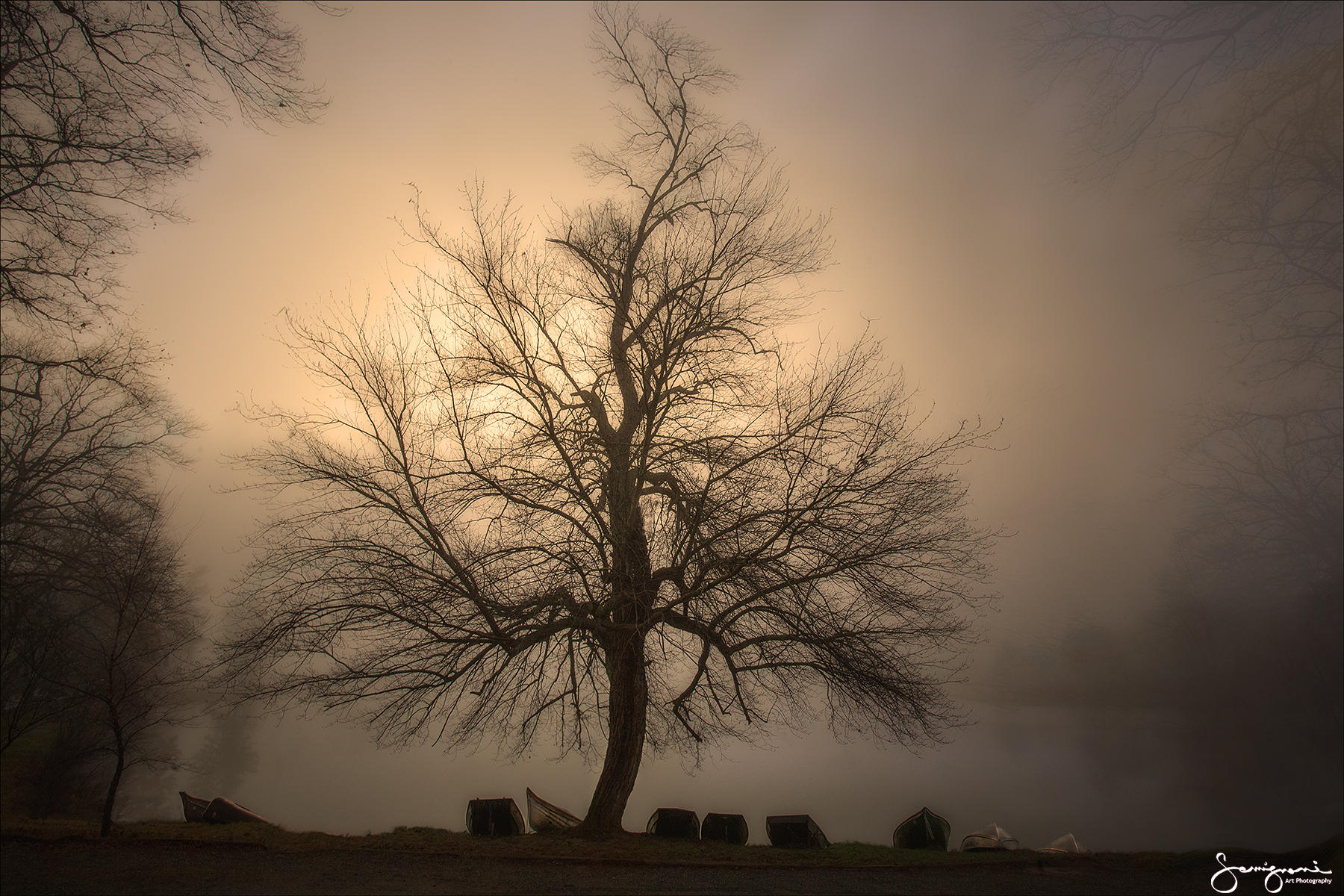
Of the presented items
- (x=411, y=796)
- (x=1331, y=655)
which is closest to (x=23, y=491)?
(x=411, y=796)

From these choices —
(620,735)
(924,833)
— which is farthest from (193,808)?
(924,833)

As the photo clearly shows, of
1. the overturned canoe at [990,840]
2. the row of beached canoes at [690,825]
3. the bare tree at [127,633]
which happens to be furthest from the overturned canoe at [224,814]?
the overturned canoe at [990,840]

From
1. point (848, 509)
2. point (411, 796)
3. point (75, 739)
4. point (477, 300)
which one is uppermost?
point (477, 300)

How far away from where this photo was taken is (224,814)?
7.79 meters

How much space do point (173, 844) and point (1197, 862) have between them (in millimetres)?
9474

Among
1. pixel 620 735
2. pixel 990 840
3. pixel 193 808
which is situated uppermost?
pixel 620 735

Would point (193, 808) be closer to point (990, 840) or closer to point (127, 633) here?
point (127, 633)

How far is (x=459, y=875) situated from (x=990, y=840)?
6796 millimetres

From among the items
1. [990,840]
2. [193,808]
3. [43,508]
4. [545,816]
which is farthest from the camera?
[545,816]

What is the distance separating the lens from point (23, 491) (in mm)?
4516

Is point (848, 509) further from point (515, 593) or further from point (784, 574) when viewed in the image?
point (515, 593)

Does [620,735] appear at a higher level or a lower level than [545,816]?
higher

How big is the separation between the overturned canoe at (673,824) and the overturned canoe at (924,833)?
285 cm

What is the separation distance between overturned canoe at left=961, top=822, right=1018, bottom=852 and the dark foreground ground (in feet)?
6.91
